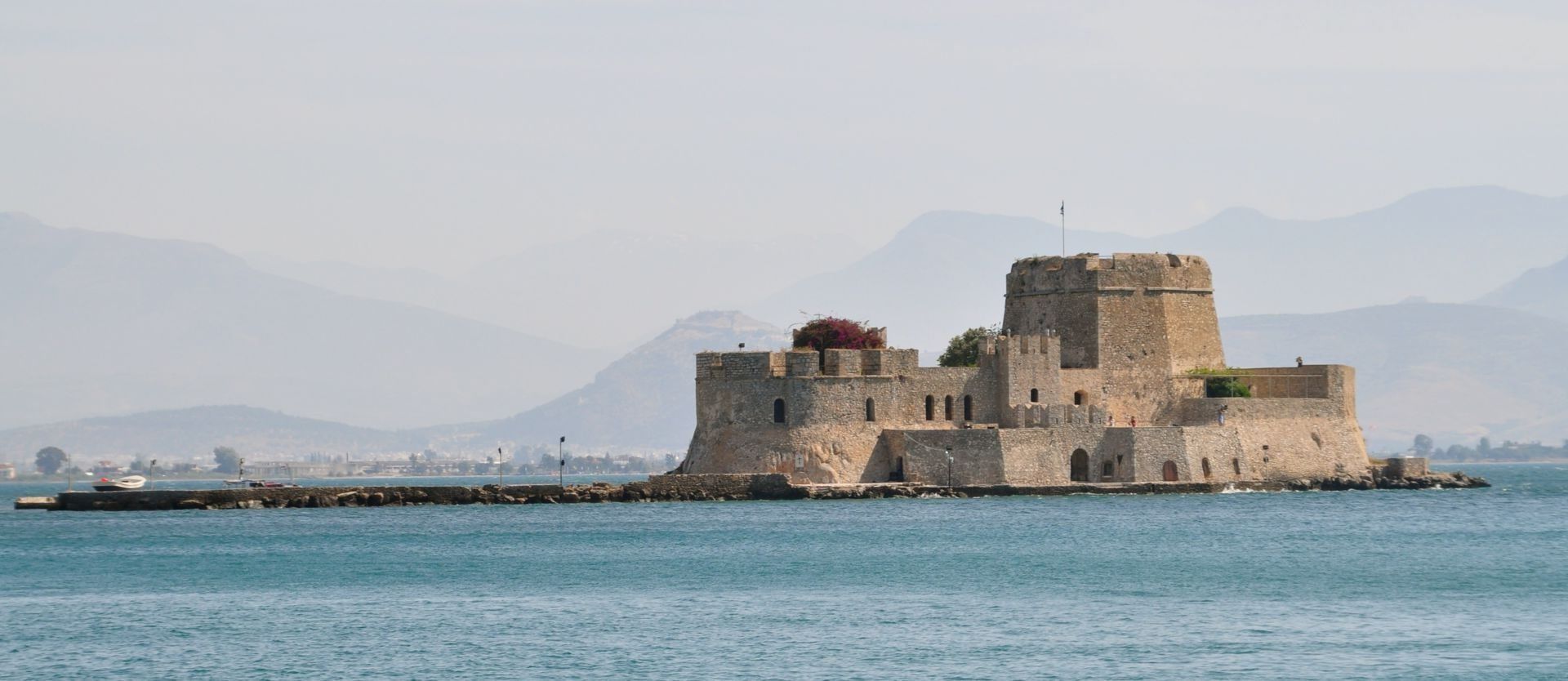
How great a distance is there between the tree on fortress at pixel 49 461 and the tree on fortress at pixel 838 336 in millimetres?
144489

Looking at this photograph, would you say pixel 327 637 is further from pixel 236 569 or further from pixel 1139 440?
pixel 1139 440

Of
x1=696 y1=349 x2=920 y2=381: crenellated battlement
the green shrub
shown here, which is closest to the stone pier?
x1=696 y1=349 x2=920 y2=381: crenellated battlement

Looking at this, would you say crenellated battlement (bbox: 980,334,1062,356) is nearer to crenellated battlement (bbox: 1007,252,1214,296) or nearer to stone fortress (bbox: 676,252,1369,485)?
stone fortress (bbox: 676,252,1369,485)

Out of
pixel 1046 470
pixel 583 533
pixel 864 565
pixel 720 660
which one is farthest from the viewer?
pixel 1046 470

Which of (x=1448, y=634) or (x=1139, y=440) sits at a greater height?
(x=1139, y=440)

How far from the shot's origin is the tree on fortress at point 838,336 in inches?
2335

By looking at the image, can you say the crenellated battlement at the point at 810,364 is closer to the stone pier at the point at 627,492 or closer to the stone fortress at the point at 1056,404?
the stone fortress at the point at 1056,404

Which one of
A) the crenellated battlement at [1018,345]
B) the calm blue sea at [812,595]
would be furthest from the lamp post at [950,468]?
the crenellated battlement at [1018,345]

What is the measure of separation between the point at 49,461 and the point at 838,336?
148045 millimetres

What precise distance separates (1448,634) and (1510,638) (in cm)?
84

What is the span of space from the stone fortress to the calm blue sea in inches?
104

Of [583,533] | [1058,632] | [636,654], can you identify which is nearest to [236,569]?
[583,533]

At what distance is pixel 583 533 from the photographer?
48.9 metres

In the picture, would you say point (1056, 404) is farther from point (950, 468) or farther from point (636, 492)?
point (636, 492)
